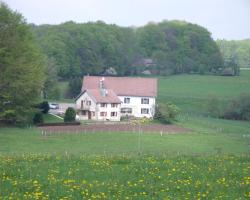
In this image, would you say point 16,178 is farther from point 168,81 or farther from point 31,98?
point 168,81

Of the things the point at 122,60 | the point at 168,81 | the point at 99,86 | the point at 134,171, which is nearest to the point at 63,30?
the point at 122,60

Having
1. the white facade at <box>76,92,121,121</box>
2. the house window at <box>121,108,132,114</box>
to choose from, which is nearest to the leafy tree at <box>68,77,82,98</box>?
the house window at <box>121,108,132,114</box>

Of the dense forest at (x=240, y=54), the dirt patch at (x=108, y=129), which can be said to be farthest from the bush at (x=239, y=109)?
the dense forest at (x=240, y=54)

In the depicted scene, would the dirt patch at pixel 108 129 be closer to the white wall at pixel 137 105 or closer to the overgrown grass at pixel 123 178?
the white wall at pixel 137 105

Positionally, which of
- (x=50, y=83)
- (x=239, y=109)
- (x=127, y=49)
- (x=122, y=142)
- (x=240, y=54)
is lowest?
(x=122, y=142)

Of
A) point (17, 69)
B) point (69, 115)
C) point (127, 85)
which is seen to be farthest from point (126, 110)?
point (17, 69)

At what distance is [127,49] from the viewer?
412ft

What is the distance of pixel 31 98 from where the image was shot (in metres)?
56.4

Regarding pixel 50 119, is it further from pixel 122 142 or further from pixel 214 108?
pixel 214 108

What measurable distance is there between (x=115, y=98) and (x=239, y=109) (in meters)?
16.7

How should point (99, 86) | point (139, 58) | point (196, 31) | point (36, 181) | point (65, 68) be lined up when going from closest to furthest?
point (36, 181) < point (99, 86) < point (65, 68) < point (139, 58) < point (196, 31)

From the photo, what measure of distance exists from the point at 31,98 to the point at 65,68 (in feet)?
160

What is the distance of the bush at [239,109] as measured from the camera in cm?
7650

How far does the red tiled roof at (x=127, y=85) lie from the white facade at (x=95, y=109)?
14.6 ft
